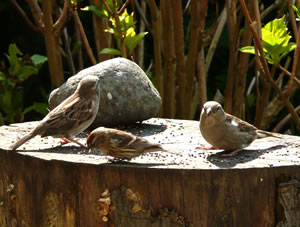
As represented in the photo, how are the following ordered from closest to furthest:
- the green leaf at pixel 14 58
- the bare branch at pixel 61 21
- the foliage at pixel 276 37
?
the foliage at pixel 276 37 → the bare branch at pixel 61 21 → the green leaf at pixel 14 58

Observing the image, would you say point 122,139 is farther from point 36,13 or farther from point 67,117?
point 36,13

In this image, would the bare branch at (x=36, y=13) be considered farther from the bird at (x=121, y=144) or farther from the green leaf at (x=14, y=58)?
the bird at (x=121, y=144)

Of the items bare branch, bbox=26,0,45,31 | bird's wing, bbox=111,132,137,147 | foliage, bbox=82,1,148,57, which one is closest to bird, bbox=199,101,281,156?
bird's wing, bbox=111,132,137,147

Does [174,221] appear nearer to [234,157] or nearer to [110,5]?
[234,157]

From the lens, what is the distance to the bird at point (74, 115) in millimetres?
4199

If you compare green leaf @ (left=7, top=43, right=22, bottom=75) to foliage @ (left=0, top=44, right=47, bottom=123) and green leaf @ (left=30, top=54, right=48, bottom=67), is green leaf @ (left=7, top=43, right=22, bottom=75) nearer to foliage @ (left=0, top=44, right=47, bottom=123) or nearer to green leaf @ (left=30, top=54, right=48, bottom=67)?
foliage @ (left=0, top=44, right=47, bottom=123)

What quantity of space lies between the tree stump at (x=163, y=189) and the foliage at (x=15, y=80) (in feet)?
9.38

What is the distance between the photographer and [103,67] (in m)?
4.87

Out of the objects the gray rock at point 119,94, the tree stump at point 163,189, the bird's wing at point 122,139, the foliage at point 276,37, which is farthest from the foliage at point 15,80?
the bird's wing at point 122,139

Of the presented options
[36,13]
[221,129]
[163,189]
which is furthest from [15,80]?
[163,189]

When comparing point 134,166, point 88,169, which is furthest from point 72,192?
point 134,166

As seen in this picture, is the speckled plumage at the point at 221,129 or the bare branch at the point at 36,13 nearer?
the speckled plumage at the point at 221,129

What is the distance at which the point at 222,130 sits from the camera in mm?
3896

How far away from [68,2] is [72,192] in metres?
2.64
